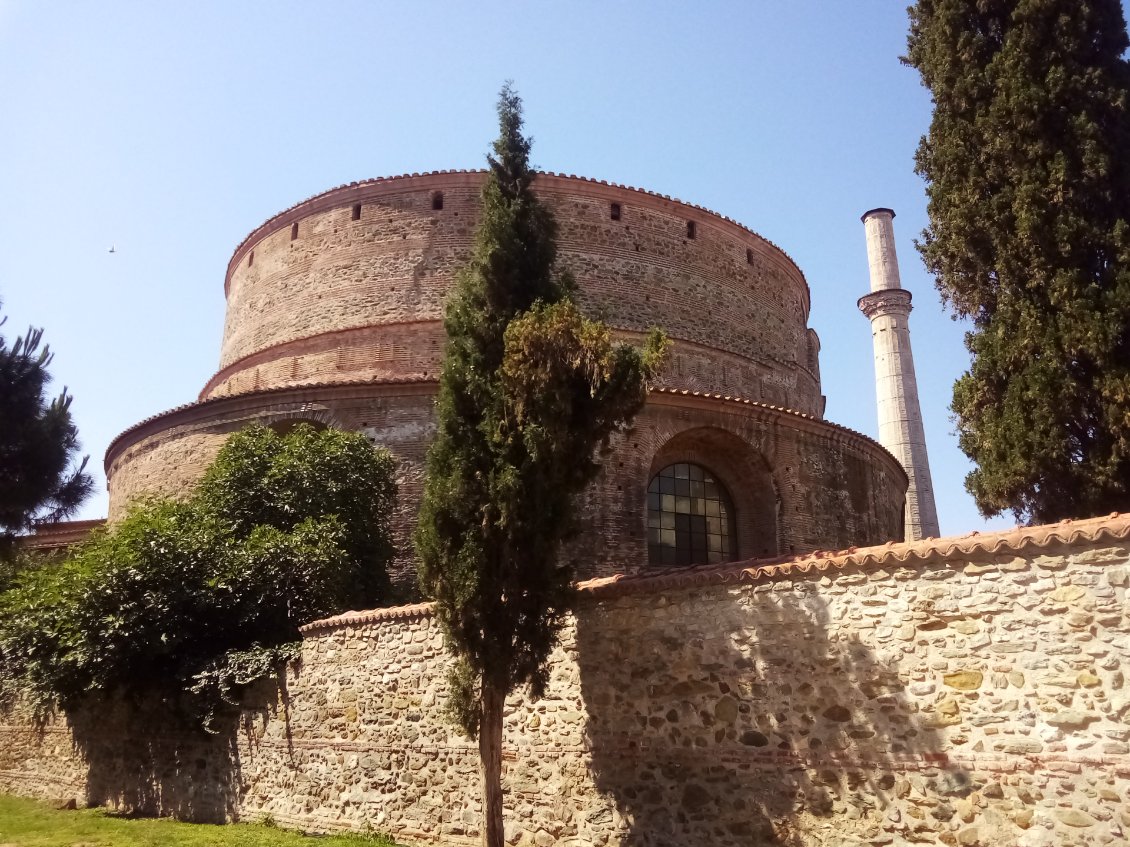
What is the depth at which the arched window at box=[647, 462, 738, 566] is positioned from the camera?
48.1 feet

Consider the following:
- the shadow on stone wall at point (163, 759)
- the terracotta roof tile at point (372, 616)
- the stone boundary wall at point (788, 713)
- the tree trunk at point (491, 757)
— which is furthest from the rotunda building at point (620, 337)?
the tree trunk at point (491, 757)

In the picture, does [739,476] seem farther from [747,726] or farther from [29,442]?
[29,442]

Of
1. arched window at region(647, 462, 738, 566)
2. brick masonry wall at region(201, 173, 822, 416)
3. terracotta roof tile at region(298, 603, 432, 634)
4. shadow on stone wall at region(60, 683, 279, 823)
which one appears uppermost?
brick masonry wall at region(201, 173, 822, 416)

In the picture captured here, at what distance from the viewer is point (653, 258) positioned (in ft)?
63.2

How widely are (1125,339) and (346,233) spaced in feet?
50.1

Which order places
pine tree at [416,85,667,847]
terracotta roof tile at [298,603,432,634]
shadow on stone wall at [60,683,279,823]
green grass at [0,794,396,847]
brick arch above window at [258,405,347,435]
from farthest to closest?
brick arch above window at [258,405,347,435] < shadow on stone wall at [60,683,279,823] < terracotta roof tile at [298,603,432,634] < green grass at [0,794,396,847] < pine tree at [416,85,667,847]

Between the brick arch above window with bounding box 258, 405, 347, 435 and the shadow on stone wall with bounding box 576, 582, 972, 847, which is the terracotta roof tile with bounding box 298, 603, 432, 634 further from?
the brick arch above window with bounding box 258, 405, 347, 435

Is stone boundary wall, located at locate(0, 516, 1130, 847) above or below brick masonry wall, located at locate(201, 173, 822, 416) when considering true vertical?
below

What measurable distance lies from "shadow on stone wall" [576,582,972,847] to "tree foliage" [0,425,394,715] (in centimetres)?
540

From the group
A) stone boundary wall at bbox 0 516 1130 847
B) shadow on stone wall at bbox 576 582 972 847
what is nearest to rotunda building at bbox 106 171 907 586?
stone boundary wall at bbox 0 516 1130 847

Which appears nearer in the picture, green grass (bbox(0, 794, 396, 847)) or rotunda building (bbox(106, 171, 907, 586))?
green grass (bbox(0, 794, 396, 847))

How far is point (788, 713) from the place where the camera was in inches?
291

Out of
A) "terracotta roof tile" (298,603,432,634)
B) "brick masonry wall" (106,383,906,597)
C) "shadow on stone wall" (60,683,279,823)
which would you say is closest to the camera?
"terracotta roof tile" (298,603,432,634)

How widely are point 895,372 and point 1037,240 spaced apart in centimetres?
2173
